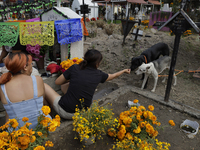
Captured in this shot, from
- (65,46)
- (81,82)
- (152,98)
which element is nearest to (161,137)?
(152,98)

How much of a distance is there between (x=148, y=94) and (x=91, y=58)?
1.84 metres

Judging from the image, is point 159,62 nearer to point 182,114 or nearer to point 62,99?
point 182,114

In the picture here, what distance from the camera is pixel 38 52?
310 cm

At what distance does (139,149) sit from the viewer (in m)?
1.45

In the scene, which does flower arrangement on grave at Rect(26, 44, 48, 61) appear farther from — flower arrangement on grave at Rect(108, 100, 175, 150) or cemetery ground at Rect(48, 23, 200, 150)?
flower arrangement on grave at Rect(108, 100, 175, 150)

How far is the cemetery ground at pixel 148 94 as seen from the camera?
1.95 m

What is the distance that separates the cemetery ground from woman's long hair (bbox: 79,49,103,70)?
890mm

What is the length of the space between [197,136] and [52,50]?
341 centimetres

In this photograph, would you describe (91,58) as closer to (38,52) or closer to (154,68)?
(38,52)

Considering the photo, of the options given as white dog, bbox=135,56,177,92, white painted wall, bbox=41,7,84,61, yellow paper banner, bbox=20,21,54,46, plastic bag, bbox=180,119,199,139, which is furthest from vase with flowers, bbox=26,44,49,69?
plastic bag, bbox=180,119,199,139

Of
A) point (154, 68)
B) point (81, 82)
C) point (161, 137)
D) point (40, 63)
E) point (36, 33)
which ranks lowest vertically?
point (161, 137)

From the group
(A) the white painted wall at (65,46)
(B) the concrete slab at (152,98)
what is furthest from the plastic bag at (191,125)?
(A) the white painted wall at (65,46)

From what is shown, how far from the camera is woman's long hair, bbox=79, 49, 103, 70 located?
1.95m

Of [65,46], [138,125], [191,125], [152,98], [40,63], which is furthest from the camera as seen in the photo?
[40,63]
